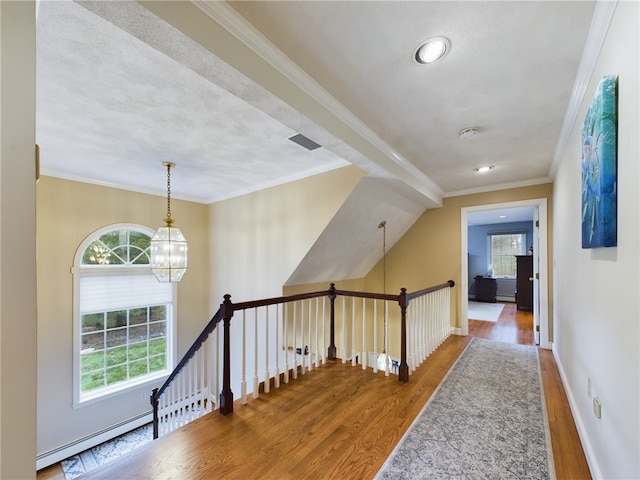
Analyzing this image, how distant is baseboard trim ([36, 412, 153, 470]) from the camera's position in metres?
3.83

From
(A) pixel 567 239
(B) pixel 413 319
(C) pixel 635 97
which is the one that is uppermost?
(C) pixel 635 97

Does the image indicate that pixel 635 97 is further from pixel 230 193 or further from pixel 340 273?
pixel 230 193

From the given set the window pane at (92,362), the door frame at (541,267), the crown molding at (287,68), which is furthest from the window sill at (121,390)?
the door frame at (541,267)

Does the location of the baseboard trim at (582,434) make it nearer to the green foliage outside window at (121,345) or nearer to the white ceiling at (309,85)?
the white ceiling at (309,85)

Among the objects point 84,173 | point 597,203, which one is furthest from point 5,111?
point 84,173

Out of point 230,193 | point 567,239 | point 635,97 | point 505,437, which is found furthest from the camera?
point 230,193

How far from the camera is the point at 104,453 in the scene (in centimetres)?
420

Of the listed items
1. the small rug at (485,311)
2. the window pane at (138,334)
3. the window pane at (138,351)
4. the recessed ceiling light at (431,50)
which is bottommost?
the window pane at (138,351)

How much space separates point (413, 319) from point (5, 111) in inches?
141

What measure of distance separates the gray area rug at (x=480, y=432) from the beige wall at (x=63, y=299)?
15.4ft

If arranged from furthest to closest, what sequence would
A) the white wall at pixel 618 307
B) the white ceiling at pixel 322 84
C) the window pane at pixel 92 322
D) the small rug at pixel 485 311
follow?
the small rug at pixel 485 311, the window pane at pixel 92 322, the white ceiling at pixel 322 84, the white wall at pixel 618 307

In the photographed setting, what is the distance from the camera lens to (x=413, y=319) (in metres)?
3.45

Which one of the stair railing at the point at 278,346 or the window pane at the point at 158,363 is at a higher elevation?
the stair railing at the point at 278,346

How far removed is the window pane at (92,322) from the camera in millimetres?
4351
